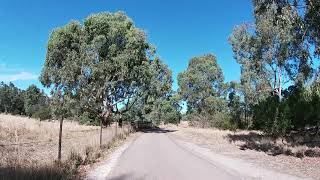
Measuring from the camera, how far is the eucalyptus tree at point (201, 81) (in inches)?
3307

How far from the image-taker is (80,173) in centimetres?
1317

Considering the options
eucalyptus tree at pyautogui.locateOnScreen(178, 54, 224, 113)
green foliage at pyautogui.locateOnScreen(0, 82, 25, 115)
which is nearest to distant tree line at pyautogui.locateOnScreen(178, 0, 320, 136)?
Result: eucalyptus tree at pyautogui.locateOnScreen(178, 54, 224, 113)

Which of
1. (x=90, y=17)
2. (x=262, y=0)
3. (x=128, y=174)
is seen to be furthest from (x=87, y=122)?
(x=128, y=174)

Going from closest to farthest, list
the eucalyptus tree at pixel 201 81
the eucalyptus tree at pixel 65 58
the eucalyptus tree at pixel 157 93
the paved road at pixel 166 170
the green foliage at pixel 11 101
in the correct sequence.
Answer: the paved road at pixel 166 170, the eucalyptus tree at pixel 65 58, the eucalyptus tree at pixel 157 93, the eucalyptus tree at pixel 201 81, the green foliage at pixel 11 101

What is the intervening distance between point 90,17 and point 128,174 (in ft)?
123

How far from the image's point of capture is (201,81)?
8369 centimetres

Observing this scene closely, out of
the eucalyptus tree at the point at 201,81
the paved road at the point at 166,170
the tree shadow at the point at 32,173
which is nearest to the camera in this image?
the tree shadow at the point at 32,173

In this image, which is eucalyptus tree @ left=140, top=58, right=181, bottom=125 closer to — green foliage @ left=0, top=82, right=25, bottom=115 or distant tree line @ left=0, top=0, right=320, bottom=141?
distant tree line @ left=0, top=0, right=320, bottom=141

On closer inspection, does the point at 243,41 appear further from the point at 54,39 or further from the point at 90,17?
the point at 54,39

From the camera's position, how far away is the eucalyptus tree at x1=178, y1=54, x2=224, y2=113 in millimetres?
84000

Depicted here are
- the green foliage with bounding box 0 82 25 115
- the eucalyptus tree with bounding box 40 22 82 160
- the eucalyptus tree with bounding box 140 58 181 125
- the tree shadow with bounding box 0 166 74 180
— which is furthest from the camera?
the green foliage with bounding box 0 82 25 115

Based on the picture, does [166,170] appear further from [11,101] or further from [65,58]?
[11,101]

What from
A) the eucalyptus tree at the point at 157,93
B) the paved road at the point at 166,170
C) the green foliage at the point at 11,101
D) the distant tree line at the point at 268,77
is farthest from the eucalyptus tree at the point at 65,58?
the green foliage at the point at 11,101

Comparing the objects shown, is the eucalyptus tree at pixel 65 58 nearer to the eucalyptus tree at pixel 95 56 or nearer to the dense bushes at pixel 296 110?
the eucalyptus tree at pixel 95 56
